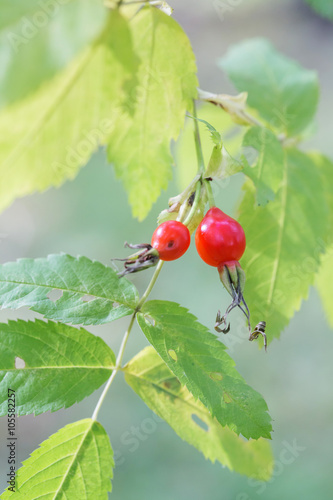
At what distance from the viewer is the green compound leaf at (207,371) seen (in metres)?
0.87

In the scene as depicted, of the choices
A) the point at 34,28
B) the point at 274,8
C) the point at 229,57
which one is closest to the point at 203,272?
the point at 229,57

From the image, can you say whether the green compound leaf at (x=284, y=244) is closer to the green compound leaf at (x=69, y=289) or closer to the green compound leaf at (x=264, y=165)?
the green compound leaf at (x=264, y=165)

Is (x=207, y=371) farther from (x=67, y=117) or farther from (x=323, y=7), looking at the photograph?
(x=323, y=7)

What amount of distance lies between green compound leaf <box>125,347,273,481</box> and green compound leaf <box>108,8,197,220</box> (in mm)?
367

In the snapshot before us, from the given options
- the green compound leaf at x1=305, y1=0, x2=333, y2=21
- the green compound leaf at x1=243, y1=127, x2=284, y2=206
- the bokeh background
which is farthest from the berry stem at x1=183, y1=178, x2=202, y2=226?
the green compound leaf at x1=305, y1=0, x2=333, y2=21

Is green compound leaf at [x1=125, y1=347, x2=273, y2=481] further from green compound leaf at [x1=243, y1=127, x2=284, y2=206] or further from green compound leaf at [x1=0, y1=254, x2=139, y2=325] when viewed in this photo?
green compound leaf at [x1=243, y1=127, x2=284, y2=206]

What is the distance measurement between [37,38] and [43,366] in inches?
22.9

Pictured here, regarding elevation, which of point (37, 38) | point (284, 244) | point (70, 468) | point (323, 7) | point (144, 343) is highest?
point (37, 38)

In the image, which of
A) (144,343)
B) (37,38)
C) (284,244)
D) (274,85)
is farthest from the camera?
(144,343)

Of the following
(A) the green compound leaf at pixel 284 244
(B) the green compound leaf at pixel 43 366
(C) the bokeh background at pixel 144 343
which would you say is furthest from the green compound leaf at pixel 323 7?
(B) the green compound leaf at pixel 43 366

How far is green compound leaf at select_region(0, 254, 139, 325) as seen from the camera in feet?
3.12

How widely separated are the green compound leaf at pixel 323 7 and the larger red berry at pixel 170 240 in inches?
210

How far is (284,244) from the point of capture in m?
1.20

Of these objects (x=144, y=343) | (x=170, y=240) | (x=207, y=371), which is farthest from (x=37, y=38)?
(x=144, y=343)
